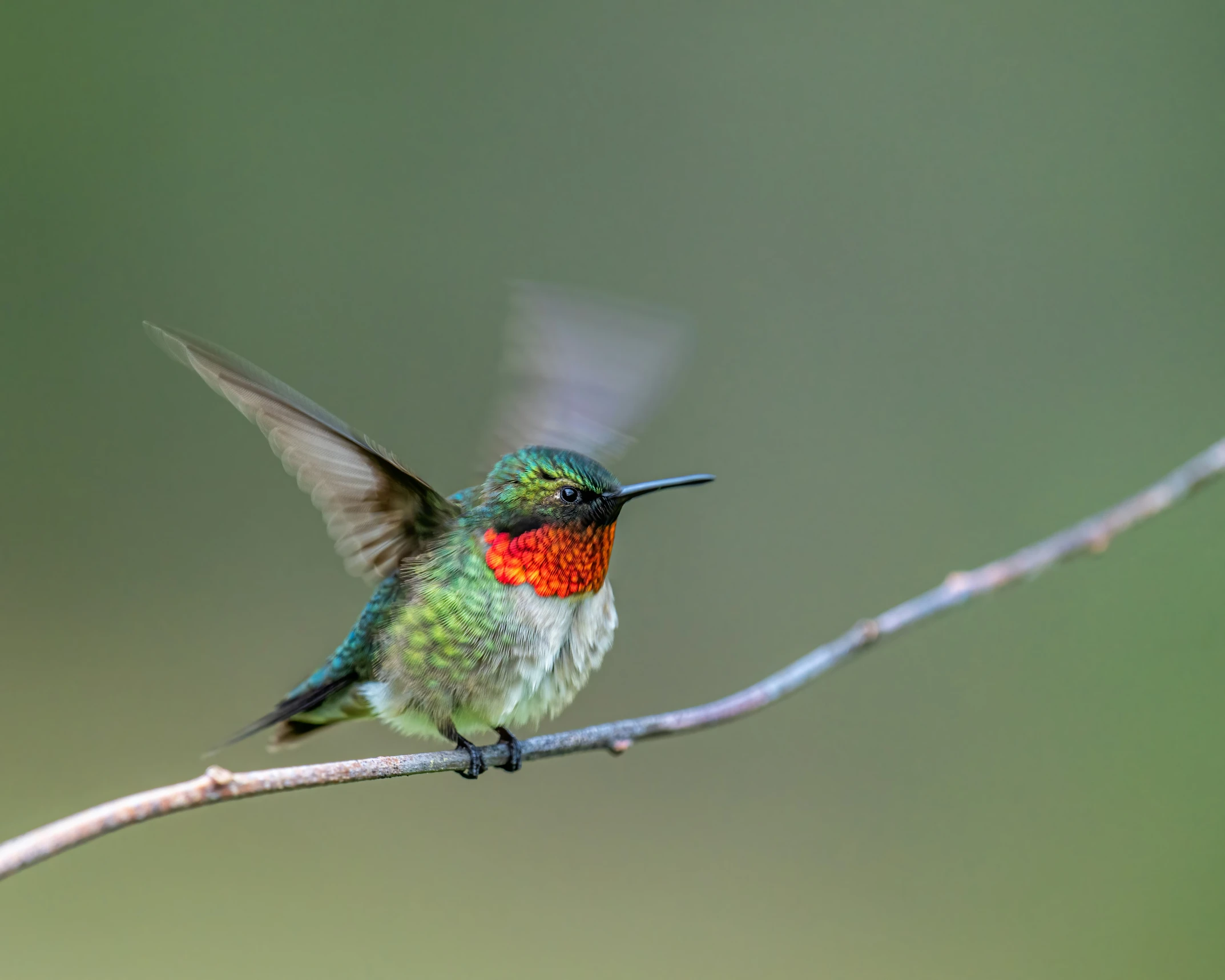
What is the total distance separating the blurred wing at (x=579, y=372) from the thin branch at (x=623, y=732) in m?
0.50

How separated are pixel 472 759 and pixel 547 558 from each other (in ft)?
1.00

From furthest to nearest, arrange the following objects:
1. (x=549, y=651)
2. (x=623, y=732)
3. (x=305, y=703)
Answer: (x=305, y=703), (x=549, y=651), (x=623, y=732)

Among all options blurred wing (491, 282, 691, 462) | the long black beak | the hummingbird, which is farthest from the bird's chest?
blurred wing (491, 282, 691, 462)

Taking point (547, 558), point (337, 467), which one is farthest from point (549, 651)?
point (337, 467)

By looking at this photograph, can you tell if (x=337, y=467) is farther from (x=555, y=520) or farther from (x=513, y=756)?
(x=513, y=756)

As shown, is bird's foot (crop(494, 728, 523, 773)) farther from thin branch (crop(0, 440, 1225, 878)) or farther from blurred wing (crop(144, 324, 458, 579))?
blurred wing (crop(144, 324, 458, 579))

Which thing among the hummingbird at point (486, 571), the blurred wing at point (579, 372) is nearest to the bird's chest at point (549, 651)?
the hummingbird at point (486, 571)

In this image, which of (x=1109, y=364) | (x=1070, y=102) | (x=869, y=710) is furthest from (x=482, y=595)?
(x=1070, y=102)

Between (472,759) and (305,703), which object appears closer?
(472,759)

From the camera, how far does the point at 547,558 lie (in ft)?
5.08

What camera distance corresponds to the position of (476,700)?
5.00ft

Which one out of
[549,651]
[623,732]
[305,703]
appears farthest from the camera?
[305,703]

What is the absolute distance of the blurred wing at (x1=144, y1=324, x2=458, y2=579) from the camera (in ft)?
3.83

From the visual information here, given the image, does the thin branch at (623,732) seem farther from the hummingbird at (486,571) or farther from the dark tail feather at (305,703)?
the dark tail feather at (305,703)
